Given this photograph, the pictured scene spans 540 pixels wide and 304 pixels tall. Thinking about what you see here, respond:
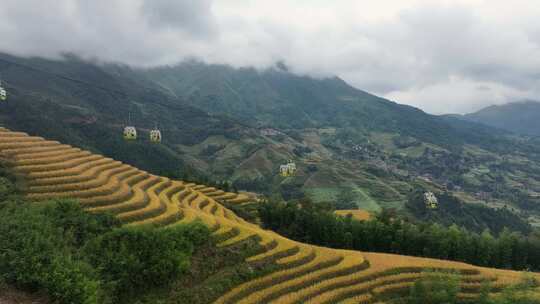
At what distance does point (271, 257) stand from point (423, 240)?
29.1m

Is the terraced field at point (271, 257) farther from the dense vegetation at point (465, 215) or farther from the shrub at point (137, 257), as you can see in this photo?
the dense vegetation at point (465, 215)

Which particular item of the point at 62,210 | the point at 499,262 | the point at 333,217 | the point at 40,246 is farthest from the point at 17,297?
the point at 499,262

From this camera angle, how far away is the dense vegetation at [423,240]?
170 feet

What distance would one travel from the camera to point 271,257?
33.1 metres

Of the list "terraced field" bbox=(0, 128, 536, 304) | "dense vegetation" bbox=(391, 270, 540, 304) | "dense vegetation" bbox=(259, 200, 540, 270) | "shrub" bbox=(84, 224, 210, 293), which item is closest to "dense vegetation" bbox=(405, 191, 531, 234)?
"dense vegetation" bbox=(259, 200, 540, 270)

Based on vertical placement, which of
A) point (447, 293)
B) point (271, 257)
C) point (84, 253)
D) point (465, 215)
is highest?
point (84, 253)

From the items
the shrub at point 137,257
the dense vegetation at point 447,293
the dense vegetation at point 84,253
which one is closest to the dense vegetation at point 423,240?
the dense vegetation at point 447,293

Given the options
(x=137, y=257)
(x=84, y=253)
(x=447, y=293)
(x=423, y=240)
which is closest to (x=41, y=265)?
(x=84, y=253)

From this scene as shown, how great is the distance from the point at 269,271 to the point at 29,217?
17.2m

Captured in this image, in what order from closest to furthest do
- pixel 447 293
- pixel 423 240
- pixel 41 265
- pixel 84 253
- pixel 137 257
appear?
pixel 41 265 < pixel 84 253 < pixel 137 257 < pixel 447 293 < pixel 423 240

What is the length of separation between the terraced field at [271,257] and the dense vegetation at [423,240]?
46.7ft

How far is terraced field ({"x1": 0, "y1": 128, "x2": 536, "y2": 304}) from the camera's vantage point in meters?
28.7

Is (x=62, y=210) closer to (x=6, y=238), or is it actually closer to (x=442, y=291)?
(x=6, y=238)

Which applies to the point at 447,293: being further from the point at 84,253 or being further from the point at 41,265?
the point at 41,265
